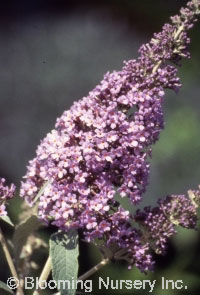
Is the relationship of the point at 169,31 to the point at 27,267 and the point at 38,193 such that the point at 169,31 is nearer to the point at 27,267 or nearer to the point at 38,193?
the point at 38,193

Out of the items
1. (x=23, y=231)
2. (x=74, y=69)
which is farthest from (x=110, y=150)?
(x=74, y=69)

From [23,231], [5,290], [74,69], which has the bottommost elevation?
[5,290]

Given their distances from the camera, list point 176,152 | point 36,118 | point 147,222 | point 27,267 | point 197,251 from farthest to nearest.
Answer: point 36,118, point 176,152, point 197,251, point 27,267, point 147,222

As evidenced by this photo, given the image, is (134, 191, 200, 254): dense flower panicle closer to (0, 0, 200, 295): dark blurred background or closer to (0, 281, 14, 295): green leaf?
(0, 281, 14, 295): green leaf

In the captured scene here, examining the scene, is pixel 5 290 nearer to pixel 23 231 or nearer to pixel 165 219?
pixel 23 231

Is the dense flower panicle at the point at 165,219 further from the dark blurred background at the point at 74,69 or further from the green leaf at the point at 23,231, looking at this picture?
the dark blurred background at the point at 74,69

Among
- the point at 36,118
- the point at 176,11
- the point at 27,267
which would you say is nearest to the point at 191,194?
the point at 27,267
